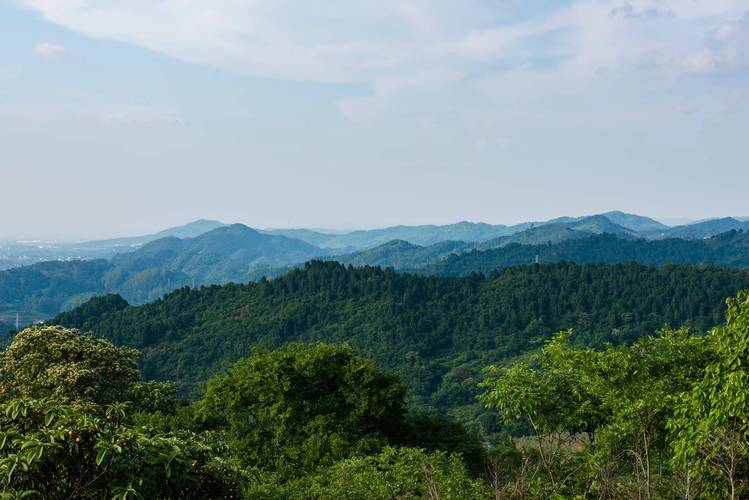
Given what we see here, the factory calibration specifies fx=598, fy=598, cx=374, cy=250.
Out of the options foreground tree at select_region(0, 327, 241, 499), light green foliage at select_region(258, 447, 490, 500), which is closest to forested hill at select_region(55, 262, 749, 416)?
light green foliage at select_region(258, 447, 490, 500)

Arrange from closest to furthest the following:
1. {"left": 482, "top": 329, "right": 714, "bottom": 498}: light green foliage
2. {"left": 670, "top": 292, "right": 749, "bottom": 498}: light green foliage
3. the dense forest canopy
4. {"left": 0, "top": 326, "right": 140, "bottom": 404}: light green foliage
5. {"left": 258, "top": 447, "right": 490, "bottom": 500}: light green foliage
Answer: the dense forest canopy, {"left": 670, "top": 292, "right": 749, "bottom": 498}: light green foliage, {"left": 258, "top": 447, "right": 490, "bottom": 500}: light green foliage, {"left": 482, "top": 329, "right": 714, "bottom": 498}: light green foliage, {"left": 0, "top": 326, "right": 140, "bottom": 404}: light green foliage

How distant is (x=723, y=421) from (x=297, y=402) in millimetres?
22912

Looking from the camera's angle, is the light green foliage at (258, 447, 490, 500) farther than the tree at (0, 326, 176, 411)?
No

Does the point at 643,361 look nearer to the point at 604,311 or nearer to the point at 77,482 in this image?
the point at 77,482

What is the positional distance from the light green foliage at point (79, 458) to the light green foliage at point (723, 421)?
30.4 feet

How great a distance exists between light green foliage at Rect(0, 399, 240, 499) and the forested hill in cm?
12046

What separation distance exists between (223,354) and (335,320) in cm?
3158

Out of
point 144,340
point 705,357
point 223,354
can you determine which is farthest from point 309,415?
point 144,340

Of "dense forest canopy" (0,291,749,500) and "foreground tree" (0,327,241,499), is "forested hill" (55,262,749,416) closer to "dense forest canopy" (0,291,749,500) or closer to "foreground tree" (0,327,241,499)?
"dense forest canopy" (0,291,749,500)

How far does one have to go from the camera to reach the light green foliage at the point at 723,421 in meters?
11.4

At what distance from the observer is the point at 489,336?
150500 millimetres

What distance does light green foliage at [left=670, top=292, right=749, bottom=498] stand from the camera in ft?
37.2

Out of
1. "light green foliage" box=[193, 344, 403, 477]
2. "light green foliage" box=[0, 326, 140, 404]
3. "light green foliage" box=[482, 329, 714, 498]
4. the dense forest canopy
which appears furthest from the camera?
"light green foliage" box=[193, 344, 403, 477]

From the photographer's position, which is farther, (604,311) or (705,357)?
(604,311)
